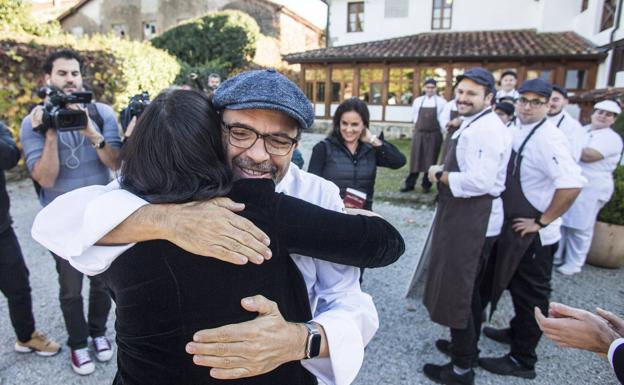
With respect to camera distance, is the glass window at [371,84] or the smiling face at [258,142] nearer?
the smiling face at [258,142]

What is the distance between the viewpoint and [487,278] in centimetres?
306

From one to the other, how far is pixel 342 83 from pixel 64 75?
17.0 m

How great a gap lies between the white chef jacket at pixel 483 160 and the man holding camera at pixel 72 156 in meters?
2.36

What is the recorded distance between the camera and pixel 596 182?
459 cm

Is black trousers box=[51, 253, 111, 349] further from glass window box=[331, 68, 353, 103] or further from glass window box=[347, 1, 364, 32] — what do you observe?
glass window box=[347, 1, 364, 32]

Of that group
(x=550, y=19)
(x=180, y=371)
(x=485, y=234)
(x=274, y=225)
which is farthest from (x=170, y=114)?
(x=550, y=19)

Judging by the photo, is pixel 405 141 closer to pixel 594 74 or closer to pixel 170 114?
pixel 594 74

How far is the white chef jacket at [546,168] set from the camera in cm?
271

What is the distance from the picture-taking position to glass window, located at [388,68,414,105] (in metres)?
18.0

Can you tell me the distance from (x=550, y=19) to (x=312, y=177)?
64.9 feet

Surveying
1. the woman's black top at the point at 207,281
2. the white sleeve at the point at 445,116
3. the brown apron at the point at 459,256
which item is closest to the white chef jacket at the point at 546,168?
the brown apron at the point at 459,256

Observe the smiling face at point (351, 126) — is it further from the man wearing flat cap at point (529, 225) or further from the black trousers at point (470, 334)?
the black trousers at point (470, 334)

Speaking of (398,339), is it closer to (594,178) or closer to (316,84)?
(594,178)

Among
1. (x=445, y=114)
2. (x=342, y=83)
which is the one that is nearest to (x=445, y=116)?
(x=445, y=114)
